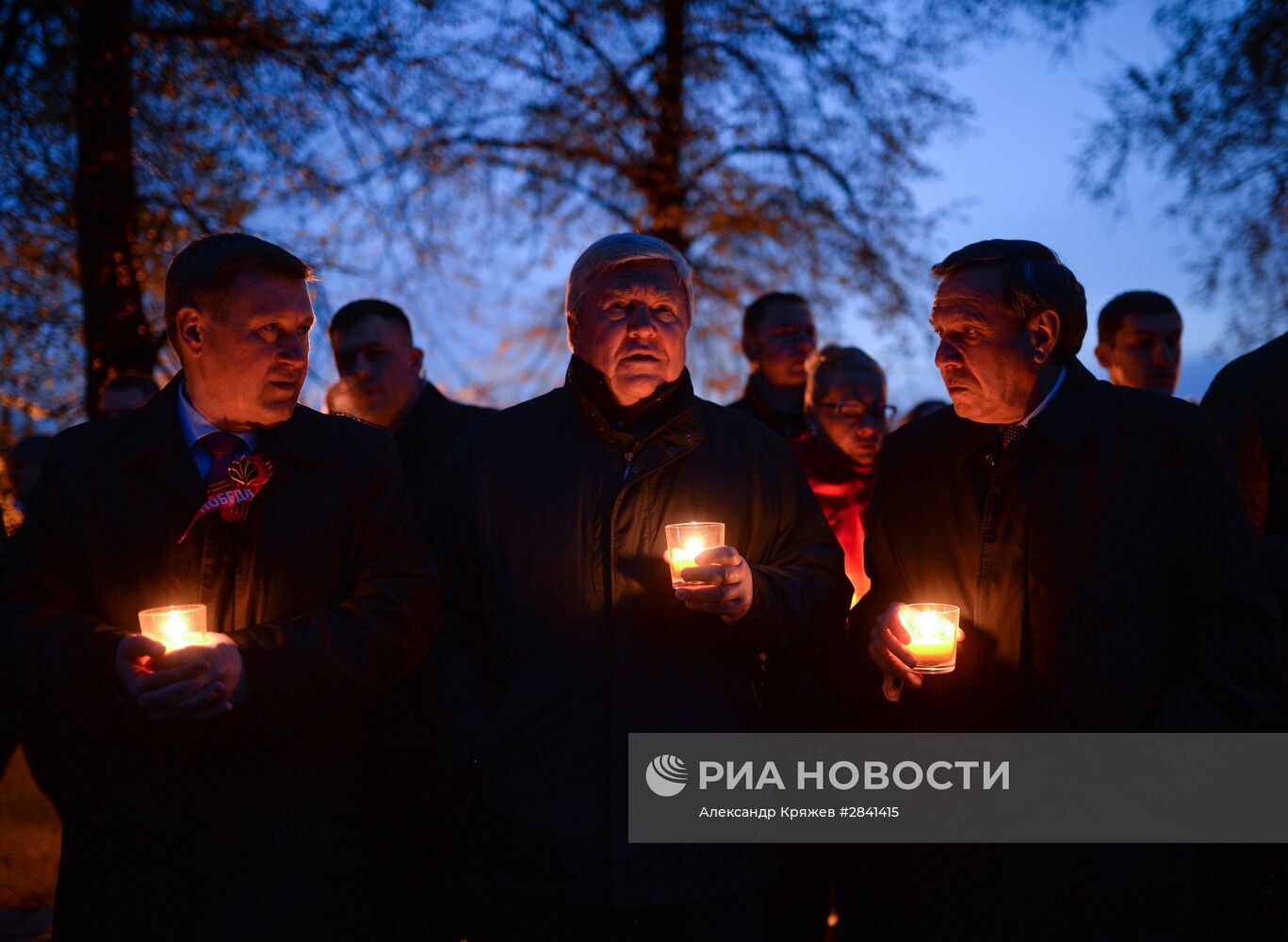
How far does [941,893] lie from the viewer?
9.46 ft

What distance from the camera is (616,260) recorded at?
123 inches

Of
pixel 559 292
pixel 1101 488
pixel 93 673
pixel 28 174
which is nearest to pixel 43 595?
pixel 93 673

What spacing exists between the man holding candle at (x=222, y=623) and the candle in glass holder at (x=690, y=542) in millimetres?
719

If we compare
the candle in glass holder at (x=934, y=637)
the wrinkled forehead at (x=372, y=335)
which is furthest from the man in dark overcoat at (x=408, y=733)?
the candle in glass holder at (x=934, y=637)

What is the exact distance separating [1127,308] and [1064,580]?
10.7ft

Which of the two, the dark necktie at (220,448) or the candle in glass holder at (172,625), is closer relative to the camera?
the candle in glass holder at (172,625)

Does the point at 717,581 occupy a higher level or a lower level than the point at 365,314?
lower

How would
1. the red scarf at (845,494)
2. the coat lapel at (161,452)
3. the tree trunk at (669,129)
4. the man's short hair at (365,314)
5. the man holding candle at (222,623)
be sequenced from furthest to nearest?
the tree trunk at (669,129)
the man's short hair at (365,314)
the red scarf at (845,494)
the coat lapel at (161,452)
the man holding candle at (222,623)

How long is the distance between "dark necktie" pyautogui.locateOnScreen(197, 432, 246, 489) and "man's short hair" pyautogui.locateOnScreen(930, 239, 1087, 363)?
211 cm

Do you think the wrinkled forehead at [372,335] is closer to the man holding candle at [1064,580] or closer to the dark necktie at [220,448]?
the dark necktie at [220,448]

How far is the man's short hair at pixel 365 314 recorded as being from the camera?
5.52 metres

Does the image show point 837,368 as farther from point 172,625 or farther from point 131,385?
point 131,385

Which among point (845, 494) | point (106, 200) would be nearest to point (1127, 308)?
Answer: point (845, 494)

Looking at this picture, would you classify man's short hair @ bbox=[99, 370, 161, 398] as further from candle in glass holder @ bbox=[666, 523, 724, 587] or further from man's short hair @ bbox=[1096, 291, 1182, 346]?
man's short hair @ bbox=[1096, 291, 1182, 346]
